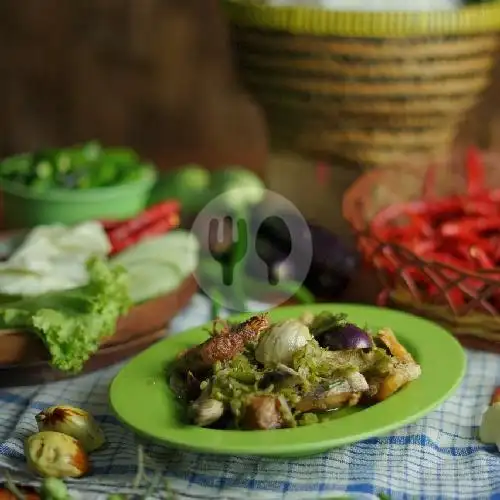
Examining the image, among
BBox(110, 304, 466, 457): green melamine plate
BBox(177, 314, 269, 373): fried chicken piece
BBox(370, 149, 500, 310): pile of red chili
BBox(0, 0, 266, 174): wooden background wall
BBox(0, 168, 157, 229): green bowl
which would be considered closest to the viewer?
BBox(110, 304, 466, 457): green melamine plate

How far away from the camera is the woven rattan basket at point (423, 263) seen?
1.22 metres

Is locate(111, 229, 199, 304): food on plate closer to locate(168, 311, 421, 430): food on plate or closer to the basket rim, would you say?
locate(168, 311, 421, 430): food on plate

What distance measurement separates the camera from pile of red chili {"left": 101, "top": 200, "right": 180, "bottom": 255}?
1.50 meters

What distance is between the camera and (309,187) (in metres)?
1.70

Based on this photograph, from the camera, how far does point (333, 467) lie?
3.22 ft

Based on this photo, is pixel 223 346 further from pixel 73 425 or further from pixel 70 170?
pixel 70 170

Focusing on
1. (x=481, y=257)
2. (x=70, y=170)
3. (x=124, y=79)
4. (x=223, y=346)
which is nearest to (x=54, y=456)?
(x=223, y=346)

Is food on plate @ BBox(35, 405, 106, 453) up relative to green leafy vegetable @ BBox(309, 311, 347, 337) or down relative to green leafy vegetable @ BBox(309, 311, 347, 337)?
down

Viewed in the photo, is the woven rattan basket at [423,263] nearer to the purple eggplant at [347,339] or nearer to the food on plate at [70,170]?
the purple eggplant at [347,339]

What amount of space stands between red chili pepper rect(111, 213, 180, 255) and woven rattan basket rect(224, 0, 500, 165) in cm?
29

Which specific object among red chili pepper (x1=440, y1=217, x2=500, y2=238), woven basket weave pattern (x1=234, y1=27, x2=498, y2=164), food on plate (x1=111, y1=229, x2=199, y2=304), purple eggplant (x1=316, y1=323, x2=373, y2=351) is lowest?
food on plate (x1=111, y1=229, x2=199, y2=304)

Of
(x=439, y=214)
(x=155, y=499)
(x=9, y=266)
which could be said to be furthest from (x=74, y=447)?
(x=439, y=214)

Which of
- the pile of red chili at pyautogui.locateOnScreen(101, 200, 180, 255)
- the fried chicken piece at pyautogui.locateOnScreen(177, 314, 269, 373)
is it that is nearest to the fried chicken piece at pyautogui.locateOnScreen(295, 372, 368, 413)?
the fried chicken piece at pyautogui.locateOnScreen(177, 314, 269, 373)

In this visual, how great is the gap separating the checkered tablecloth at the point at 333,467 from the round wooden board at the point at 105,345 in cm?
8
